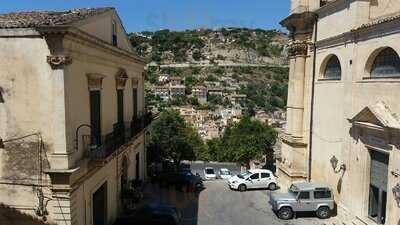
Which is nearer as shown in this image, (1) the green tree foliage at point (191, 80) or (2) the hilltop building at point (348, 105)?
(2) the hilltop building at point (348, 105)

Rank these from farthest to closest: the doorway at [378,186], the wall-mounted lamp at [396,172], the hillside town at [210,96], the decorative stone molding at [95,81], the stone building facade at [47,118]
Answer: the hillside town at [210,96], the doorway at [378,186], the wall-mounted lamp at [396,172], the decorative stone molding at [95,81], the stone building facade at [47,118]

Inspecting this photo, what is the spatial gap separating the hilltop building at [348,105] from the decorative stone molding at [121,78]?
9.59 meters

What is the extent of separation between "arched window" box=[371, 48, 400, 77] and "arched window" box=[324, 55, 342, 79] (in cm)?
284

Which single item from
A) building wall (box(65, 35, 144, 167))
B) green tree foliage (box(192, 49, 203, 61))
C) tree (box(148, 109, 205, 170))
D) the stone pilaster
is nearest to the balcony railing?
building wall (box(65, 35, 144, 167))

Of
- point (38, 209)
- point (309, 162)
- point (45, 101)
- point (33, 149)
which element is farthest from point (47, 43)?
point (309, 162)

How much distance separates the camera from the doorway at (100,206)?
49.7 ft

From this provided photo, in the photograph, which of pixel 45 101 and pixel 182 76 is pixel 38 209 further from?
pixel 182 76

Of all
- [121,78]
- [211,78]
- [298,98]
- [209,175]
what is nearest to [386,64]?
[298,98]

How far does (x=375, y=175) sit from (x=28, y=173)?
12.6 meters

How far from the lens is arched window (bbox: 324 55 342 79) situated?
61.3 feet

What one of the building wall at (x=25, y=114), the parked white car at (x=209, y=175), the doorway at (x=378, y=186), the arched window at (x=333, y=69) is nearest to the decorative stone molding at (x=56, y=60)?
the building wall at (x=25, y=114)

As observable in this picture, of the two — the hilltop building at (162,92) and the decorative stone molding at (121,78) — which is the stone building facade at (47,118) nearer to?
the decorative stone molding at (121,78)

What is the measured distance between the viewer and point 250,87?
150875 mm

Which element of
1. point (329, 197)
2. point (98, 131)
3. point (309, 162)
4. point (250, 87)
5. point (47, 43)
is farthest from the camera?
point (250, 87)
